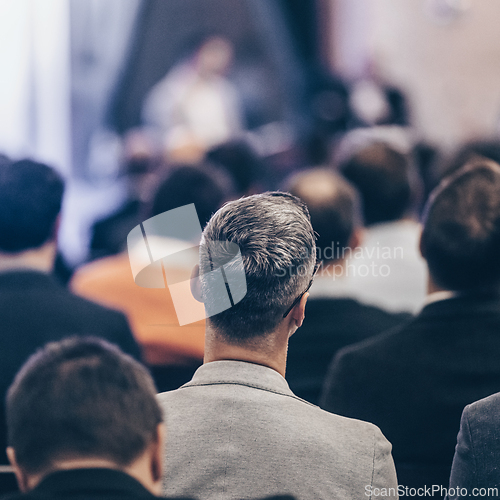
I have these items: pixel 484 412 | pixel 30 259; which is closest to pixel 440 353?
pixel 484 412

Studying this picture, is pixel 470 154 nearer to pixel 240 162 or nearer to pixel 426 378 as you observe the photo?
pixel 240 162

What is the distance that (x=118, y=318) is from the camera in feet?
5.28

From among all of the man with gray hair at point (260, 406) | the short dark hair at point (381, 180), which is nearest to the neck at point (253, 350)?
the man with gray hair at point (260, 406)

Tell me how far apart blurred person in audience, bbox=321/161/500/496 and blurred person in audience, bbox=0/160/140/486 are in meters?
0.57

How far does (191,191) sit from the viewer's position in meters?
2.12

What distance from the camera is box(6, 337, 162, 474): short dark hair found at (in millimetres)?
634

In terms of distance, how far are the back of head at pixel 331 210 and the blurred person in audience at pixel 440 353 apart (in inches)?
13.0

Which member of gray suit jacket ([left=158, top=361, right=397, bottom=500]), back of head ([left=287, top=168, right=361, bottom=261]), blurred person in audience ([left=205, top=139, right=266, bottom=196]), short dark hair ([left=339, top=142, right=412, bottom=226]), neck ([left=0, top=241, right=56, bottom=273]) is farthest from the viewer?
blurred person in audience ([left=205, top=139, right=266, bottom=196])

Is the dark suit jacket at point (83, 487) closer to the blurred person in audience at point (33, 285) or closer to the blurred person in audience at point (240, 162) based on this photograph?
the blurred person in audience at point (33, 285)

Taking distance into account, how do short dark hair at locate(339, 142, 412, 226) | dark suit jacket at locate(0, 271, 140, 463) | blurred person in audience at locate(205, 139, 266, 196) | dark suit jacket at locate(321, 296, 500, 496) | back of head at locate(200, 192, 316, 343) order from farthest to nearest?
blurred person in audience at locate(205, 139, 266, 196) → short dark hair at locate(339, 142, 412, 226) → dark suit jacket at locate(0, 271, 140, 463) → dark suit jacket at locate(321, 296, 500, 496) → back of head at locate(200, 192, 316, 343)

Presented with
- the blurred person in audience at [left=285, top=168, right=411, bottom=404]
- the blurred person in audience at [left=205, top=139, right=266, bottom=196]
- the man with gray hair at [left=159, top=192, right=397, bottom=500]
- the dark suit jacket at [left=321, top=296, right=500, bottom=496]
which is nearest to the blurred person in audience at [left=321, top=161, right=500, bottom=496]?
the dark suit jacket at [left=321, top=296, right=500, bottom=496]

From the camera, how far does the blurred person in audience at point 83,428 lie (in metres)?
0.62

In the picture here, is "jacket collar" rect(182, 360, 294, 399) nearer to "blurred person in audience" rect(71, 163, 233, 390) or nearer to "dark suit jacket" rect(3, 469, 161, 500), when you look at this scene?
"dark suit jacket" rect(3, 469, 161, 500)

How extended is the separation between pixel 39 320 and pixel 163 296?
41 cm
